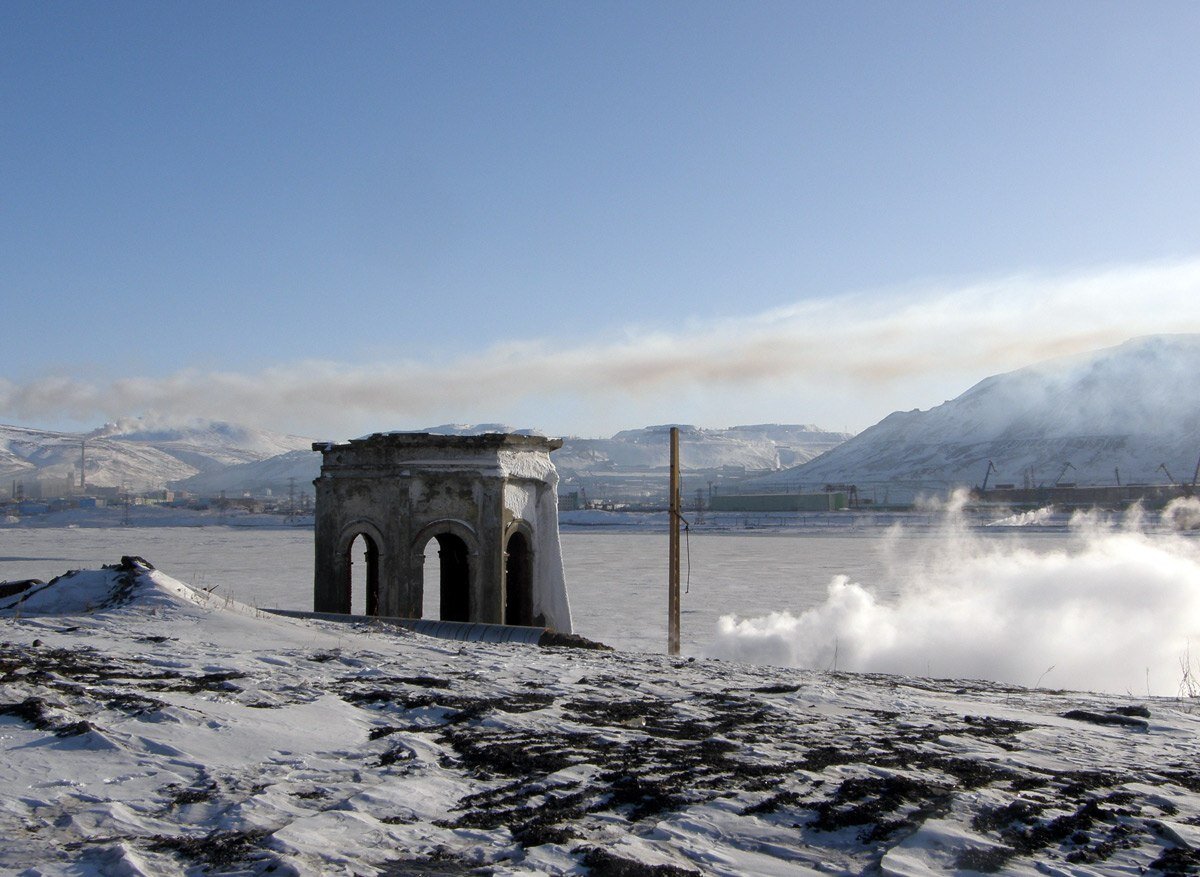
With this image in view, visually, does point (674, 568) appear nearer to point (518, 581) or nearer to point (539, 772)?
point (518, 581)

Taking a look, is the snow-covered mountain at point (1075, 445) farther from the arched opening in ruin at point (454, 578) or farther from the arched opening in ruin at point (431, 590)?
the arched opening in ruin at point (454, 578)

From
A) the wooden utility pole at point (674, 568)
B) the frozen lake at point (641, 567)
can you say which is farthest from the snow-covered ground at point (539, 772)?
the frozen lake at point (641, 567)

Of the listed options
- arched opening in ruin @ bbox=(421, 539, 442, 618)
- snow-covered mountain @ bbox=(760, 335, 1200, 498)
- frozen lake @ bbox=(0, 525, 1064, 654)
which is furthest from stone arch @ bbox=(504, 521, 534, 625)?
snow-covered mountain @ bbox=(760, 335, 1200, 498)

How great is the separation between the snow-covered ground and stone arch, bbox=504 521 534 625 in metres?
7.71

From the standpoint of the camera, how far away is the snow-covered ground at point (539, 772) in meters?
3.76

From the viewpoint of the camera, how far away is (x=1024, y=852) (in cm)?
393

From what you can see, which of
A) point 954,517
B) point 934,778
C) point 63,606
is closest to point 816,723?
point 934,778

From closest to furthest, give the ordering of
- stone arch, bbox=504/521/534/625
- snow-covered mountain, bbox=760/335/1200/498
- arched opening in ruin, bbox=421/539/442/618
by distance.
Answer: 1. stone arch, bbox=504/521/534/625
2. arched opening in ruin, bbox=421/539/442/618
3. snow-covered mountain, bbox=760/335/1200/498

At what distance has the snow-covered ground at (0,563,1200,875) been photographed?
3.76m

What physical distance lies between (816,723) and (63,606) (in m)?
7.24

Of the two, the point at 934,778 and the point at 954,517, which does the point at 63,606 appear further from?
the point at 954,517

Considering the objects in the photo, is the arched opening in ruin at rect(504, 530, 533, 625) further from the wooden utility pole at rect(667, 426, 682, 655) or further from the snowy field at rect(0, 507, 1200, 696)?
the snowy field at rect(0, 507, 1200, 696)

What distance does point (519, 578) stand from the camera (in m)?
15.8

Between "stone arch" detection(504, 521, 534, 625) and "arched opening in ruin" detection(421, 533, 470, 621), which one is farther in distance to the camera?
"arched opening in ruin" detection(421, 533, 470, 621)
